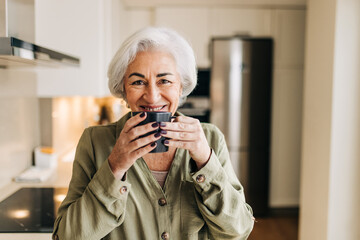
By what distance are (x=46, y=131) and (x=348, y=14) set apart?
7.14ft

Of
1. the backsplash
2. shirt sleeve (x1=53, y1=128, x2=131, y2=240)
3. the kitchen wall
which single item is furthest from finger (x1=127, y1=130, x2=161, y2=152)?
the kitchen wall

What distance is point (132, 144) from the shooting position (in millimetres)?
851

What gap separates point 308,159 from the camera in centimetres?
267

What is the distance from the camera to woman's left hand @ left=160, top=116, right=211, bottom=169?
33.5 inches

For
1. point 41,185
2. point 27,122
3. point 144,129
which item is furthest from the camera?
point 27,122

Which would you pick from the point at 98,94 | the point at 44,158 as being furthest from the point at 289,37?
the point at 44,158

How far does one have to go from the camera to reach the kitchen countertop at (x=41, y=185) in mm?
1356

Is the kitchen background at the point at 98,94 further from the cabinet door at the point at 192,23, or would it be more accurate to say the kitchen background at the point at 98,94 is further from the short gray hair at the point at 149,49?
the short gray hair at the point at 149,49

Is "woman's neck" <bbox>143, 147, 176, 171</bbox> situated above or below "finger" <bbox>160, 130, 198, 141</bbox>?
below

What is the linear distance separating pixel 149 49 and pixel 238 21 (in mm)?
3090

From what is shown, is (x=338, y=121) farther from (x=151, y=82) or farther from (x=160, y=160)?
(x=151, y=82)

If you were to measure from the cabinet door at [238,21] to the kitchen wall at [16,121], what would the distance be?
7.19 feet

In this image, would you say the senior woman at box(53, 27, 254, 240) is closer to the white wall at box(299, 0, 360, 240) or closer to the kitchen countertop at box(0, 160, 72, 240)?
the kitchen countertop at box(0, 160, 72, 240)

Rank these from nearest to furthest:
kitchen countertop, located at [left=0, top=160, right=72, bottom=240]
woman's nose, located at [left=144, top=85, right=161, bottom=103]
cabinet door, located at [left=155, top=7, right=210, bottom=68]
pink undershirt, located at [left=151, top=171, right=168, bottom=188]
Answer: woman's nose, located at [left=144, top=85, right=161, bottom=103] < pink undershirt, located at [left=151, top=171, right=168, bottom=188] < kitchen countertop, located at [left=0, top=160, right=72, bottom=240] < cabinet door, located at [left=155, top=7, right=210, bottom=68]
